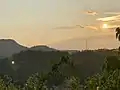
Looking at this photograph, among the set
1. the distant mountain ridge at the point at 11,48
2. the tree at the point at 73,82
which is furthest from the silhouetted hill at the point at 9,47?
the tree at the point at 73,82

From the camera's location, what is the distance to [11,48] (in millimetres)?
3729

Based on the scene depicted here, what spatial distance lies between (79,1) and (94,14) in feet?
0.67

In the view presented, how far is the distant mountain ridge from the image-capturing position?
12.3ft

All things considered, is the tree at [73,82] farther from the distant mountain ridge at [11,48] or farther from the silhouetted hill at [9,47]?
the silhouetted hill at [9,47]

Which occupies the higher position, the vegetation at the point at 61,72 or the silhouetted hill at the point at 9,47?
the silhouetted hill at the point at 9,47

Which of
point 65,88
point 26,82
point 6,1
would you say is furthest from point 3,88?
point 6,1

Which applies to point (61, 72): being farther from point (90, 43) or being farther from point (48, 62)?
point (90, 43)

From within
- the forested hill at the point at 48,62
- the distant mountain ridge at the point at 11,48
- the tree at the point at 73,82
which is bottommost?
Result: the tree at the point at 73,82

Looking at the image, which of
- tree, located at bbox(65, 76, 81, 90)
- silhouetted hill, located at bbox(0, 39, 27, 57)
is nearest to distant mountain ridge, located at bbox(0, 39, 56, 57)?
silhouetted hill, located at bbox(0, 39, 27, 57)

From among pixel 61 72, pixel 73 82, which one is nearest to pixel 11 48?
pixel 61 72

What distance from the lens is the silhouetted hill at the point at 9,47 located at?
3.74 metres

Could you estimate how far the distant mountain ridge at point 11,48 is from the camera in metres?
3.74

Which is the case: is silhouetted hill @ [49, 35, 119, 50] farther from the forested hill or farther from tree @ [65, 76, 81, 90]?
tree @ [65, 76, 81, 90]

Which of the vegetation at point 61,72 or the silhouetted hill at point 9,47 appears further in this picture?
the silhouetted hill at point 9,47
